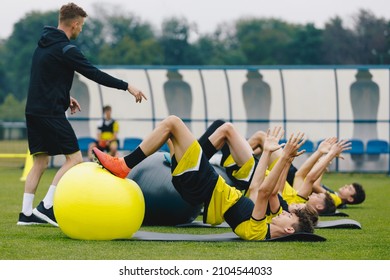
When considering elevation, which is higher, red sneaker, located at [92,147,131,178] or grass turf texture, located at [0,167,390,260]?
red sneaker, located at [92,147,131,178]

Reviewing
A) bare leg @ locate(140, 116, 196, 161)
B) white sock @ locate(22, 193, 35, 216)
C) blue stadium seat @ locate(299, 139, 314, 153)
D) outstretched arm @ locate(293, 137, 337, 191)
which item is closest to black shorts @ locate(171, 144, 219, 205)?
bare leg @ locate(140, 116, 196, 161)

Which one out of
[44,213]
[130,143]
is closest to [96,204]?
[44,213]

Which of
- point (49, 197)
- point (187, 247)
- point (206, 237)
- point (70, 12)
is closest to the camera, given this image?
point (187, 247)

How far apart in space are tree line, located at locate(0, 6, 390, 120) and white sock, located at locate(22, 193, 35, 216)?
154 ft

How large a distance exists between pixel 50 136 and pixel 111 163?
1.53m

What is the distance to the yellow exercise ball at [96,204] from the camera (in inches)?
320

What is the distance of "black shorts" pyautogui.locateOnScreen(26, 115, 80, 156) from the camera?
9555 mm

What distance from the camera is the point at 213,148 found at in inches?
390

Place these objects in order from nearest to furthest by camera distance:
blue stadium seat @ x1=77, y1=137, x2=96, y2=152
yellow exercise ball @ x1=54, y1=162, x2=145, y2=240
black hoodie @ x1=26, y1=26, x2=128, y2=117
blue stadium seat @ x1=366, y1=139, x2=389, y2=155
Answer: yellow exercise ball @ x1=54, y1=162, x2=145, y2=240 → black hoodie @ x1=26, y1=26, x2=128, y2=117 → blue stadium seat @ x1=366, y1=139, x2=389, y2=155 → blue stadium seat @ x1=77, y1=137, x2=96, y2=152

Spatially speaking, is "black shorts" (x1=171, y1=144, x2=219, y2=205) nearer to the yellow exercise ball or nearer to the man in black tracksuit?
the yellow exercise ball

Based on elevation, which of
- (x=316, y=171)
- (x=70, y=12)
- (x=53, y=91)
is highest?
(x=70, y=12)

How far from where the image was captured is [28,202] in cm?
979

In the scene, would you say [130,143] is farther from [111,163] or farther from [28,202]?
[111,163]

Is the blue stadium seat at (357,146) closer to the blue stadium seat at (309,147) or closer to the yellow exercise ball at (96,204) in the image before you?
the blue stadium seat at (309,147)
